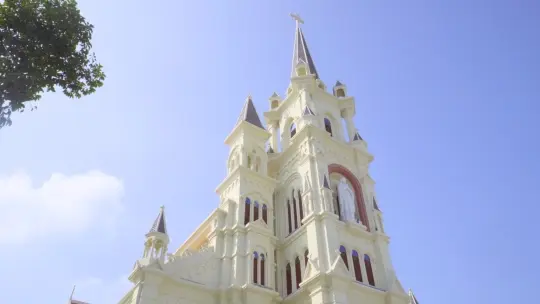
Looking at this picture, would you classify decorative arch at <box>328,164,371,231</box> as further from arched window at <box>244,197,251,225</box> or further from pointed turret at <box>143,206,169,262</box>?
pointed turret at <box>143,206,169,262</box>

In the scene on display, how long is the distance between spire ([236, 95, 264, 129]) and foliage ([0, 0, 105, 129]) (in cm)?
2123

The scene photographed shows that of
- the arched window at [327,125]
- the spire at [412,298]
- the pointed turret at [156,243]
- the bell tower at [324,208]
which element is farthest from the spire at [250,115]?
the spire at [412,298]

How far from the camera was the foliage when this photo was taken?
11766mm

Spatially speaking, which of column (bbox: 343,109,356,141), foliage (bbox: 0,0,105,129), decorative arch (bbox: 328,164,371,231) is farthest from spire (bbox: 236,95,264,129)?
foliage (bbox: 0,0,105,129)

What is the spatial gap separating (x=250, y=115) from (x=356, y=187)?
34.0ft

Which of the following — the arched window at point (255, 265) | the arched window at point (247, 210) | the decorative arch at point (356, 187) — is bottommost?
the arched window at point (255, 265)

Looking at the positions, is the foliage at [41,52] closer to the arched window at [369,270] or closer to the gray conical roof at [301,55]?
the arched window at [369,270]

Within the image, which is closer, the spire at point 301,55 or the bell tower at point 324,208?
the bell tower at point 324,208

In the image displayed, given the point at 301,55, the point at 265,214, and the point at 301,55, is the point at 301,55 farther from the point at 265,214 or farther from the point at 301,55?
the point at 265,214

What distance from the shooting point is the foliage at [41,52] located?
11766 mm

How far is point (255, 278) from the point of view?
2536 cm

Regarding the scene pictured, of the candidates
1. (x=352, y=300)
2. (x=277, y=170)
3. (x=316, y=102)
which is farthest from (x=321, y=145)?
(x=352, y=300)

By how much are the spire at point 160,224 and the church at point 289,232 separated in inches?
2.6

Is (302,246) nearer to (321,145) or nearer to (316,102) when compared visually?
(321,145)
